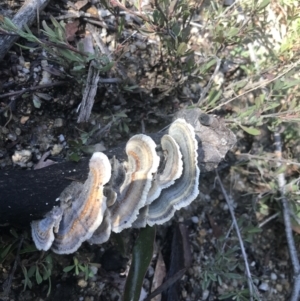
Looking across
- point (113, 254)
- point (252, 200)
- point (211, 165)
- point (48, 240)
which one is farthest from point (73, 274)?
point (252, 200)

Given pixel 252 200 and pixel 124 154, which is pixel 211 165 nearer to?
pixel 124 154

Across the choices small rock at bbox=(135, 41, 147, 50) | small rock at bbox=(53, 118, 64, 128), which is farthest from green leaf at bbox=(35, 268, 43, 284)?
small rock at bbox=(135, 41, 147, 50)

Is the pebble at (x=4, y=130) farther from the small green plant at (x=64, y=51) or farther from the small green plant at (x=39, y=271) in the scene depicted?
the small green plant at (x=39, y=271)

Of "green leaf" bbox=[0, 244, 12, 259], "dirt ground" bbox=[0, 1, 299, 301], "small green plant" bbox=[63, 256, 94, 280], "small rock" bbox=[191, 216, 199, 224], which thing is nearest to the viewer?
"green leaf" bbox=[0, 244, 12, 259]

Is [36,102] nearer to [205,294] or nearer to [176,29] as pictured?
[176,29]

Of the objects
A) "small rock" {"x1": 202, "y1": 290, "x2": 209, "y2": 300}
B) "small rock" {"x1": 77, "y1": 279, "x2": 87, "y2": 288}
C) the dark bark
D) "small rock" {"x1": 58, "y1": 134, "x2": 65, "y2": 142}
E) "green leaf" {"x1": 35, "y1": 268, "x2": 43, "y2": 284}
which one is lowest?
"small rock" {"x1": 202, "y1": 290, "x2": 209, "y2": 300}

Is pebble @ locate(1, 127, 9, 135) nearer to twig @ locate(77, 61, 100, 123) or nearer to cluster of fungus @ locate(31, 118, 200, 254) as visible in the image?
twig @ locate(77, 61, 100, 123)

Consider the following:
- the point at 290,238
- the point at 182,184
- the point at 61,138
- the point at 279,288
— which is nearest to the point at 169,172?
the point at 182,184
